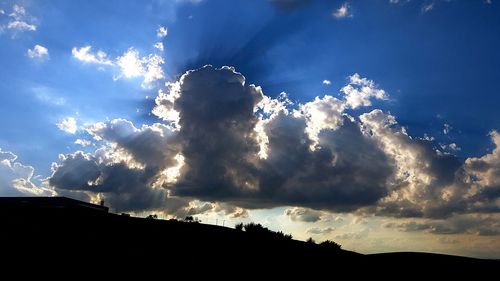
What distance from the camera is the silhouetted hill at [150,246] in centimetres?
1440

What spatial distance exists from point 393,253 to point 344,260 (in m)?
6.84

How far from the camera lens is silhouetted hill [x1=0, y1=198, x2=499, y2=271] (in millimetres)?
14398

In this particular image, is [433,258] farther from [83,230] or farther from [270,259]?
[83,230]

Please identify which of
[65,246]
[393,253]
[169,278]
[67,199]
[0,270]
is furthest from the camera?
[67,199]

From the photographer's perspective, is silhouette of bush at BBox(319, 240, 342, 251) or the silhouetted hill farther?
silhouette of bush at BBox(319, 240, 342, 251)

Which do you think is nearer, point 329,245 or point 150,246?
point 150,246

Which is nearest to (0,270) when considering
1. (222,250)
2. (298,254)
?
(222,250)

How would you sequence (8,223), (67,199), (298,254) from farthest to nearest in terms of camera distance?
(67,199), (298,254), (8,223)

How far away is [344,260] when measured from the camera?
65.9 feet

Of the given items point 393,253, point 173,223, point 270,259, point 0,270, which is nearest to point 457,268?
point 393,253

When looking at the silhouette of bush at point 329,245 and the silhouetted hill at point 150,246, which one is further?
the silhouette of bush at point 329,245

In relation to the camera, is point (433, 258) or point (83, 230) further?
point (433, 258)

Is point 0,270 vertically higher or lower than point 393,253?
lower

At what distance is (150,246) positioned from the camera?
1633cm
